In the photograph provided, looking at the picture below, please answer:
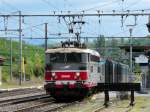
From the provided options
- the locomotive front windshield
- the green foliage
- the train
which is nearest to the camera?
the train

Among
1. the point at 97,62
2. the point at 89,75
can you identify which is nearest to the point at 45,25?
the point at 97,62

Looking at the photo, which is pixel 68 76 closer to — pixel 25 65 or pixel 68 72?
pixel 68 72

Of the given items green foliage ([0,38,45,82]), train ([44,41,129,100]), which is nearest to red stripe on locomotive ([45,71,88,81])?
train ([44,41,129,100])

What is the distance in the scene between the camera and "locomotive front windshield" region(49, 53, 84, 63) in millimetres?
32438

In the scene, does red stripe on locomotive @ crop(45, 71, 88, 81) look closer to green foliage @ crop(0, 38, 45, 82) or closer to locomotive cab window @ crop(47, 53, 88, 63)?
locomotive cab window @ crop(47, 53, 88, 63)

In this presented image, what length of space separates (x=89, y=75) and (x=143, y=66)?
10122mm

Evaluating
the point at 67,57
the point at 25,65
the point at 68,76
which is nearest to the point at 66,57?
the point at 67,57

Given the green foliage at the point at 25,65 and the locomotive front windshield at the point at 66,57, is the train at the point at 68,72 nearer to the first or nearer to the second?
the locomotive front windshield at the point at 66,57

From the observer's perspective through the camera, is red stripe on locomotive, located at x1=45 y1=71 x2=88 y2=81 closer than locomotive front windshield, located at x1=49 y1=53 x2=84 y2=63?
Yes

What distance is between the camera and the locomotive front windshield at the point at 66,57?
32.4 meters

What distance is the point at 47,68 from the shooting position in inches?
1268

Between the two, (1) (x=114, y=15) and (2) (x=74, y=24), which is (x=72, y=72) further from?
(1) (x=114, y=15)

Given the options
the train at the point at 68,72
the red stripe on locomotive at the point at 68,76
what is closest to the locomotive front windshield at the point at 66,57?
the train at the point at 68,72

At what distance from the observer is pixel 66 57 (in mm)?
32594
